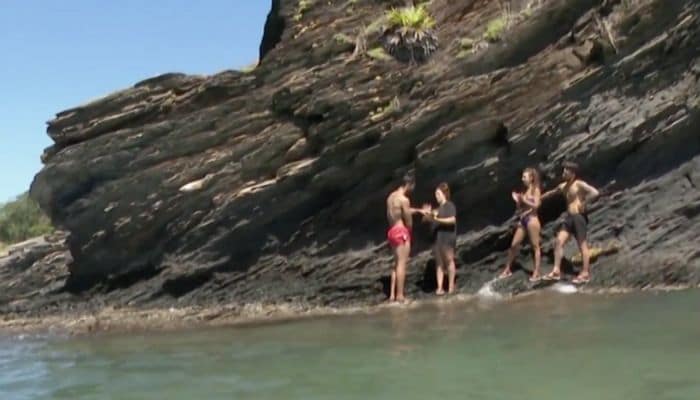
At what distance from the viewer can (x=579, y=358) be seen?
7.89 m

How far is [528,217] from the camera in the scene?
49.4ft

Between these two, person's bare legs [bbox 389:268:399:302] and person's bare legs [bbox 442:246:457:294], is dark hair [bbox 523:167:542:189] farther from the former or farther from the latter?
person's bare legs [bbox 389:268:399:302]


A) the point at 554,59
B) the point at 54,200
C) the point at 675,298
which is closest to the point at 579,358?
the point at 675,298

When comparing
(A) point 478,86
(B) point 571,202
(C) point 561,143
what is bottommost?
(B) point 571,202

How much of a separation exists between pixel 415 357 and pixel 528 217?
6839mm

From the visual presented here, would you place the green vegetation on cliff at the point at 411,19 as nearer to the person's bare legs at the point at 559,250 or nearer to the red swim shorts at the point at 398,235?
the red swim shorts at the point at 398,235

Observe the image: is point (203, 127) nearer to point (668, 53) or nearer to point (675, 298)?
point (668, 53)

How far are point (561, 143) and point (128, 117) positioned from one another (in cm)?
Result: 890

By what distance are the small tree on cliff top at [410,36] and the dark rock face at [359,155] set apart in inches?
13.6

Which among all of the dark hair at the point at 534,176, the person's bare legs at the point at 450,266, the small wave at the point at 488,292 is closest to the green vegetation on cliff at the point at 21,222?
the person's bare legs at the point at 450,266

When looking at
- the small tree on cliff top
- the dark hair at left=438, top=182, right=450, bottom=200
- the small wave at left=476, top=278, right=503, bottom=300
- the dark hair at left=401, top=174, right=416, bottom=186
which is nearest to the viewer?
the small wave at left=476, top=278, right=503, bottom=300

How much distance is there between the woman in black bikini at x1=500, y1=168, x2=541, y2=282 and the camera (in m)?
15.0

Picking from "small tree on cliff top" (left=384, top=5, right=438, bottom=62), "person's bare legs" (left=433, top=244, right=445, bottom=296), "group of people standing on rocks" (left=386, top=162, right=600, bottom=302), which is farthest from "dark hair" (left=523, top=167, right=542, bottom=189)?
"small tree on cliff top" (left=384, top=5, right=438, bottom=62)

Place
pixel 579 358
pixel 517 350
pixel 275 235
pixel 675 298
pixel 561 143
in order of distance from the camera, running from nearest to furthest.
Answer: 1. pixel 579 358
2. pixel 517 350
3. pixel 675 298
4. pixel 561 143
5. pixel 275 235
